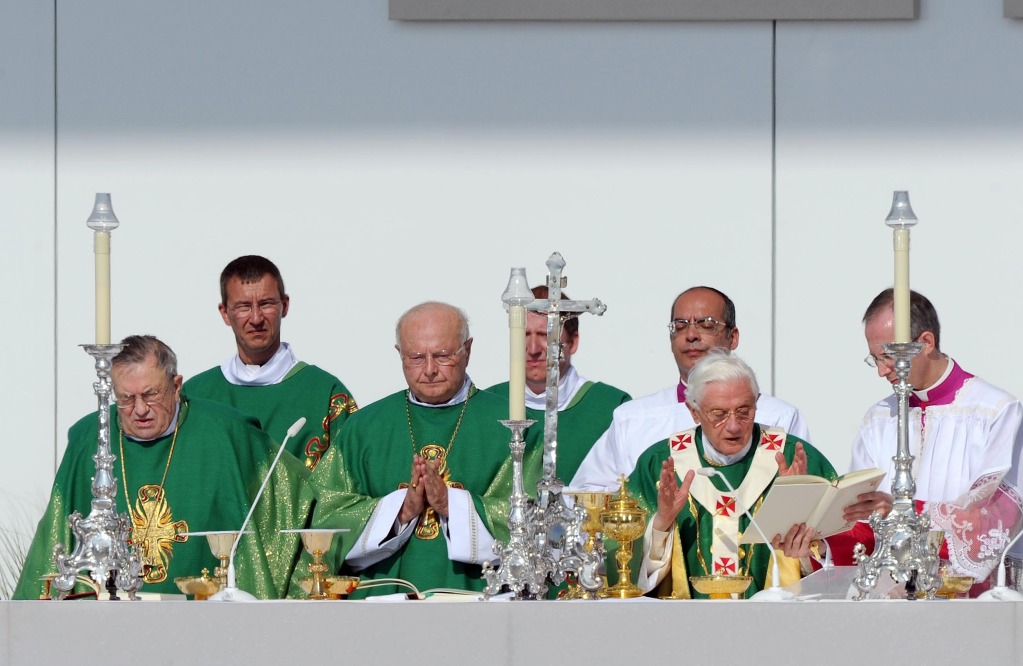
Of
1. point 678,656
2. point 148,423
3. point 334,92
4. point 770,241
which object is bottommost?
point 678,656

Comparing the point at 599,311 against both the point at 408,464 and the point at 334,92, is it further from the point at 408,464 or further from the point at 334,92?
the point at 334,92

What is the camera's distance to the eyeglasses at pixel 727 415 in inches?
196

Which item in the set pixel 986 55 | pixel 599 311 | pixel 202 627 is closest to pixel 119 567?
pixel 202 627

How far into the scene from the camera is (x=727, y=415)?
16.4 feet

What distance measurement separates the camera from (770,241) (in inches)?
300

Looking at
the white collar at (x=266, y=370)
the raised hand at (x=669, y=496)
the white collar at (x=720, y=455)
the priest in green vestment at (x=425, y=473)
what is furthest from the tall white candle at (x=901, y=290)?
the white collar at (x=266, y=370)

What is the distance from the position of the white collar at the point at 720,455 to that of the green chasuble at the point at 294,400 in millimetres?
1764

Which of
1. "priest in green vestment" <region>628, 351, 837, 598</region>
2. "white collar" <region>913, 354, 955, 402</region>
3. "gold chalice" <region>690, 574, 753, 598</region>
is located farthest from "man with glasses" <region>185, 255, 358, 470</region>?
"gold chalice" <region>690, 574, 753, 598</region>

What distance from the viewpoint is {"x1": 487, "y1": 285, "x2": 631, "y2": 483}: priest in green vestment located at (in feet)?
20.3

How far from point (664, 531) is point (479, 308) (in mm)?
3087

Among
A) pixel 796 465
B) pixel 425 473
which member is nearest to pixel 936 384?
pixel 796 465

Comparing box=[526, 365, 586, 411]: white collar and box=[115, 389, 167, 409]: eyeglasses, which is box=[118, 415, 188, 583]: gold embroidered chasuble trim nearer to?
box=[115, 389, 167, 409]: eyeglasses

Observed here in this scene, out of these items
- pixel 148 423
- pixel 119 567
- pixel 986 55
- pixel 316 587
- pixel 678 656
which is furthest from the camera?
pixel 986 55

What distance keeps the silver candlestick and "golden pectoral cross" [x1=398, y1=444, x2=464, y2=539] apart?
5.66 ft
